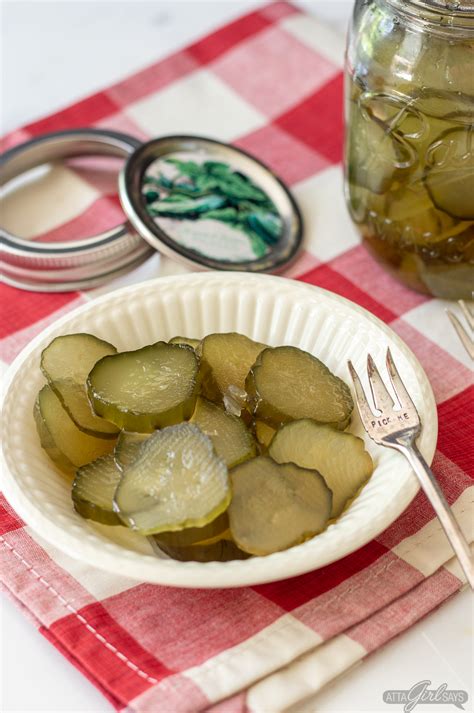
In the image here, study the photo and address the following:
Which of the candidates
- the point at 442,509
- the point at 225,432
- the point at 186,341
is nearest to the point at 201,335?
the point at 186,341

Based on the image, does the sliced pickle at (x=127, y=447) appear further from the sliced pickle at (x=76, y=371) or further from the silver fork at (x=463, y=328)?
the silver fork at (x=463, y=328)

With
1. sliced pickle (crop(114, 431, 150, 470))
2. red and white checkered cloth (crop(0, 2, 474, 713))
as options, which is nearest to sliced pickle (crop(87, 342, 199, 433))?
sliced pickle (crop(114, 431, 150, 470))

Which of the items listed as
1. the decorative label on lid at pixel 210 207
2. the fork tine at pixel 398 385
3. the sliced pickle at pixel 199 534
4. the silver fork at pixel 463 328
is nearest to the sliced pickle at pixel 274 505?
the sliced pickle at pixel 199 534

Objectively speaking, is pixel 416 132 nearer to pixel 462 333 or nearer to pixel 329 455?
pixel 462 333

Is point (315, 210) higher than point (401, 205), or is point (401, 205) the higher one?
point (401, 205)

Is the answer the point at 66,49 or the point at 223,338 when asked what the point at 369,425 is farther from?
the point at 66,49

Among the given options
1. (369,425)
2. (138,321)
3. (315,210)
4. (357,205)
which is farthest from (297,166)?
(369,425)

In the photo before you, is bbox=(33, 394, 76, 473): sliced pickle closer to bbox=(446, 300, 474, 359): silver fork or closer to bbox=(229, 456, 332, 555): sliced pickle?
bbox=(229, 456, 332, 555): sliced pickle

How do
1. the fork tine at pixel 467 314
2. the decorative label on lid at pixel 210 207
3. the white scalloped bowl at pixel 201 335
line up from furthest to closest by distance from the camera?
the decorative label on lid at pixel 210 207 → the fork tine at pixel 467 314 → the white scalloped bowl at pixel 201 335
